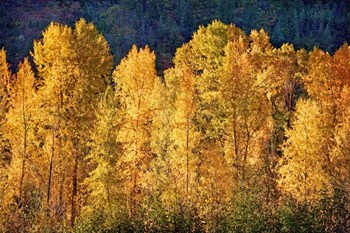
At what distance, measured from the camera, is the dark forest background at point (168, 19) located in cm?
11791

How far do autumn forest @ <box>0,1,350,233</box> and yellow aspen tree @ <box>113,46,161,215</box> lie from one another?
0.10 metres

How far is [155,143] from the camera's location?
109ft

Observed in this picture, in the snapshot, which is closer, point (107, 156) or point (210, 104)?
point (107, 156)

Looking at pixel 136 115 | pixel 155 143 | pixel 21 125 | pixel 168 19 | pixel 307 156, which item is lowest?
pixel 307 156

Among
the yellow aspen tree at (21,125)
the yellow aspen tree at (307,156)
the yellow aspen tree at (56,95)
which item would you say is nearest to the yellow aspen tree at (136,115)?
the yellow aspen tree at (56,95)

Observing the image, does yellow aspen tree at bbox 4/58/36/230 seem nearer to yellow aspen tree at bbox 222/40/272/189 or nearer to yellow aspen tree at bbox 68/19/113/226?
yellow aspen tree at bbox 68/19/113/226

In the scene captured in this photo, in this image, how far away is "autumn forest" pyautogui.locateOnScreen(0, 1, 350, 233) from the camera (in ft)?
77.7

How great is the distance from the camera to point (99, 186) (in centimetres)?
2755

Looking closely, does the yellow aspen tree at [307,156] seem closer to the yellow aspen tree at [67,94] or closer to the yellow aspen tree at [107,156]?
the yellow aspen tree at [107,156]

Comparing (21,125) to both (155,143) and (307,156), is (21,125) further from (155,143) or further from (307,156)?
(307,156)

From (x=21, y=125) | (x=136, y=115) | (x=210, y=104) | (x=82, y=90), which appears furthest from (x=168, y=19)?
(x=21, y=125)

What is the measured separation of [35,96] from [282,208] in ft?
48.2

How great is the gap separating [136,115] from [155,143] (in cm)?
268

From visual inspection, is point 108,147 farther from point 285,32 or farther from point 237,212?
point 285,32
